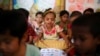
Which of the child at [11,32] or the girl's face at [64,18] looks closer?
the child at [11,32]

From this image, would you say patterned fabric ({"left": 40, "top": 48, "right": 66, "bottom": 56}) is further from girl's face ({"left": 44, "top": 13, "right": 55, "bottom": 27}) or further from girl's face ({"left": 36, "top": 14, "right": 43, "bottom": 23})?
girl's face ({"left": 36, "top": 14, "right": 43, "bottom": 23})

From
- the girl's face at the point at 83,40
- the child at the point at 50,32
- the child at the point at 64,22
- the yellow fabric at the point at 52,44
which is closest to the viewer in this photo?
the girl's face at the point at 83,40

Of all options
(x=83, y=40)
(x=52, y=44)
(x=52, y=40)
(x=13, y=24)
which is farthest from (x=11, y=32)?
(x=52, y=40)

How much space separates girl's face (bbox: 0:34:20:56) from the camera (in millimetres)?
1232

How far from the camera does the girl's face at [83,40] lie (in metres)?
1.19

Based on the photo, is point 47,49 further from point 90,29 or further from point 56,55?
point 90,29

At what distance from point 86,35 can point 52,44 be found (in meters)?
1.96

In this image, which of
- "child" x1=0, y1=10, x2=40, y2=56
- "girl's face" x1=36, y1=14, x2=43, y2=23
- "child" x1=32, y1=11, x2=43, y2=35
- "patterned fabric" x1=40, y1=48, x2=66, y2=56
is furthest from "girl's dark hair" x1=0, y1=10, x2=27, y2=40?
"girl's face" x1=36, y1=14, x2=43, y2=23

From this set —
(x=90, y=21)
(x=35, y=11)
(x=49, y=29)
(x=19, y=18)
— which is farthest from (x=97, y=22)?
(x=35, y=11)

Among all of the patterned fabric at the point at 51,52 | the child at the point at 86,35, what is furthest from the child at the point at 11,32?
the patterned fabric at the point at 51,52

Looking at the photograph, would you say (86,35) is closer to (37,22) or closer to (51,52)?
(51,52)

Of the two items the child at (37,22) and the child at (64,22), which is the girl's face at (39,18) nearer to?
the child at (37,22)

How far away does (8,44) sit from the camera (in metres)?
1.24

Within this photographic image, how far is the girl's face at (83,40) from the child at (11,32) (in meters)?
0.28
